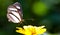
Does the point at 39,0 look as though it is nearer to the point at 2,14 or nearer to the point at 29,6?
the point at 29,6

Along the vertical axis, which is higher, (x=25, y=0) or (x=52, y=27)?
(x=25, y=0)

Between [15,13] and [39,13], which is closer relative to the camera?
[15,13]

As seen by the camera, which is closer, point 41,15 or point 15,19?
point 15,19

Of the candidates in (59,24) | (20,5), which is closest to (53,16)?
(59,24)

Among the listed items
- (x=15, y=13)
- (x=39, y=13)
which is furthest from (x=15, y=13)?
(x=39, y=13)

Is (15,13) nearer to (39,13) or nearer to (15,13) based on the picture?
(15,13)
